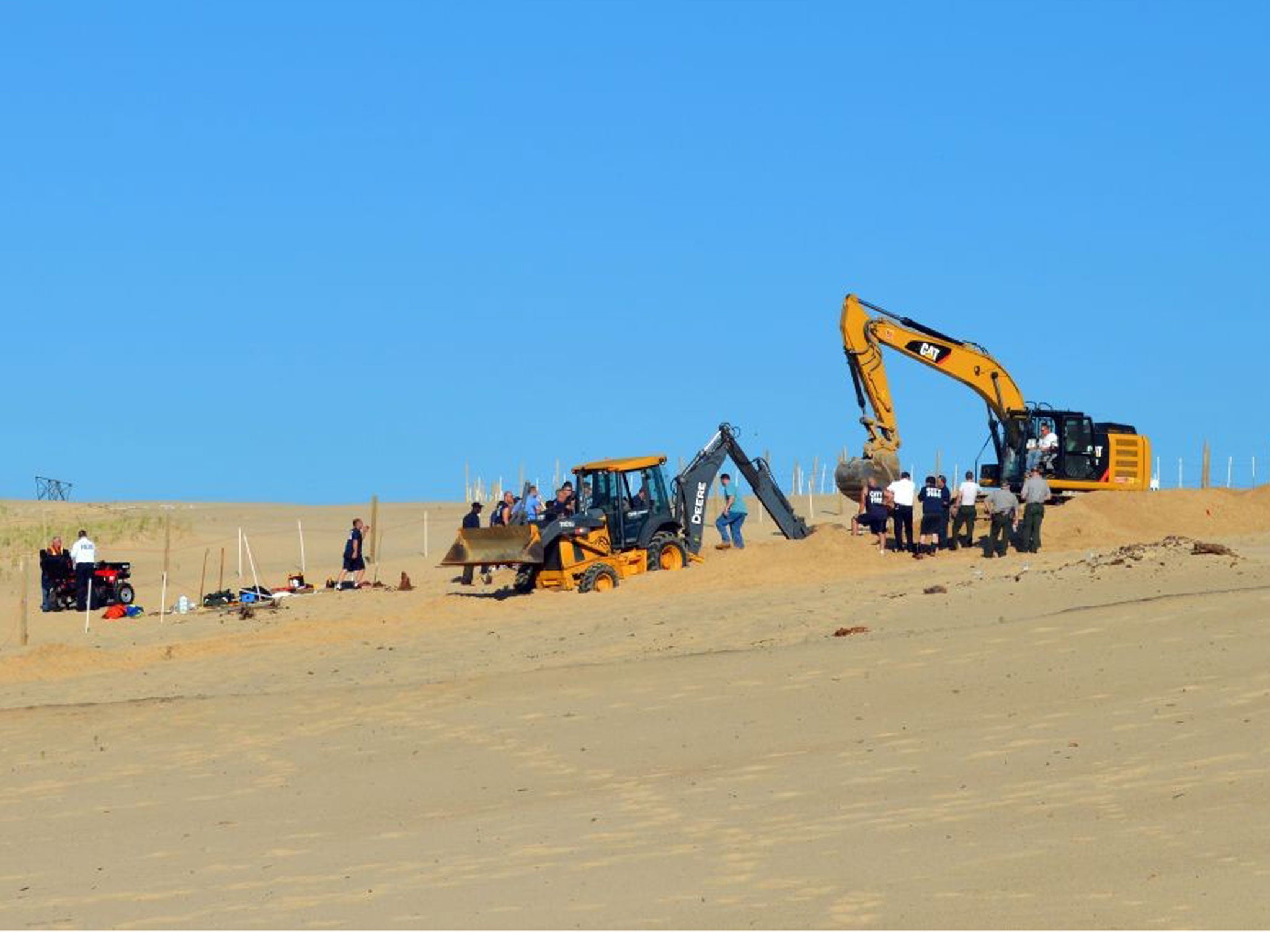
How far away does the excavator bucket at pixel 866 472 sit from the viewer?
34.2 metres

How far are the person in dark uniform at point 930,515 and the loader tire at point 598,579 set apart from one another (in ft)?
15.5

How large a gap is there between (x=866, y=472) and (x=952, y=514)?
2551 mm

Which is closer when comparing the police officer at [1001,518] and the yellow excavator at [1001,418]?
the police officer at [1001,518]

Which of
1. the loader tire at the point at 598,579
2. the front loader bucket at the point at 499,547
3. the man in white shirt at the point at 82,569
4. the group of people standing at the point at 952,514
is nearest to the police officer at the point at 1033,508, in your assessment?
the group of people standing at the point at 952,514

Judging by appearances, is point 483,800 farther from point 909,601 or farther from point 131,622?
point 131,622

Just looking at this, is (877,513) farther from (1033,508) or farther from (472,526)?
(472,526)

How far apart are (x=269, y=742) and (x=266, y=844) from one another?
440 centimetres

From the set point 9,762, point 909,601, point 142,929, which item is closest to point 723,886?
point 142,929

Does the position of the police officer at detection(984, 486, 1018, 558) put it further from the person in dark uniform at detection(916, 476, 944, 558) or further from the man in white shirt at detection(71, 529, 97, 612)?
the man in white shirt at detection(71, 529, 97, 612)

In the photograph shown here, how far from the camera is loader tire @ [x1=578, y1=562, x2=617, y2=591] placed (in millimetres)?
29672

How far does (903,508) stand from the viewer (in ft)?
103

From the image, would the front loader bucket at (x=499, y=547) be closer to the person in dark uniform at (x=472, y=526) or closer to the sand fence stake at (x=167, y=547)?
the person in dark uniform at (x=472, y=526)

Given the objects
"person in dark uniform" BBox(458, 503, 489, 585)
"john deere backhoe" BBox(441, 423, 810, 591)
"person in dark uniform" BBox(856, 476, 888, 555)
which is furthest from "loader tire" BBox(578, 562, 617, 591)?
"person in dark uniform" BBox(856, 476, 888, 555)

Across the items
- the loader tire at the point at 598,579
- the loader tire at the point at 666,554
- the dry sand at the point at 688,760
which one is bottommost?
the dry sand at the point at 688,760
